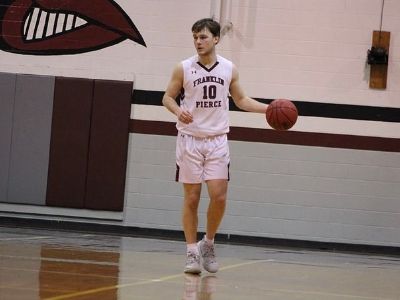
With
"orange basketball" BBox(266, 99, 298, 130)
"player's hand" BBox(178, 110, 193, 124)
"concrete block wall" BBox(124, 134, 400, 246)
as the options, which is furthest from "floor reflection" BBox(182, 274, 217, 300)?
"concrete block wall" BBox(124, 134, 400, 246)

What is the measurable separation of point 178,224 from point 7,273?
Answer: 23.4ft

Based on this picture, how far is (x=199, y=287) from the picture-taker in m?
5.71

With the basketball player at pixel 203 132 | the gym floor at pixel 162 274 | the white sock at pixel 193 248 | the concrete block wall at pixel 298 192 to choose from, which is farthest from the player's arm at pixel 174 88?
Answer: the concrete block wall at pixel 298 192

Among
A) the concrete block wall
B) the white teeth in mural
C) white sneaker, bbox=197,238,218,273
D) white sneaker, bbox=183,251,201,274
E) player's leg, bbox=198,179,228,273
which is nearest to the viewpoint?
white sneaker, bbox=183,251,201,274

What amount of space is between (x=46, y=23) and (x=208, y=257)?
7269mm

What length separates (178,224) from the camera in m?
12.9

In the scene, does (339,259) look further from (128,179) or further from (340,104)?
(128,179)

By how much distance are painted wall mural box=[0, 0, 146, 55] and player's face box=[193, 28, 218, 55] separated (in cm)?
614

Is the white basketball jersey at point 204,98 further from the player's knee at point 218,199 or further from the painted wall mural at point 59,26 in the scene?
the painted wall mural at point 59,26

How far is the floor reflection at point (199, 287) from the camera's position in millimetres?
5180

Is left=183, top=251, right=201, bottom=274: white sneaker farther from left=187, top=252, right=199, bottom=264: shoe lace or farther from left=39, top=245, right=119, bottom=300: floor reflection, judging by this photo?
left=39, top=245, right=119, bottom=300: floor reflection

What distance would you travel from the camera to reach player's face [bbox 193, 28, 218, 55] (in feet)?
22.9

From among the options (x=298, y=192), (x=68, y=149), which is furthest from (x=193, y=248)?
(x=68, y=149)

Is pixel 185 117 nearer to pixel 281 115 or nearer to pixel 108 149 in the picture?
pixel 281 115
